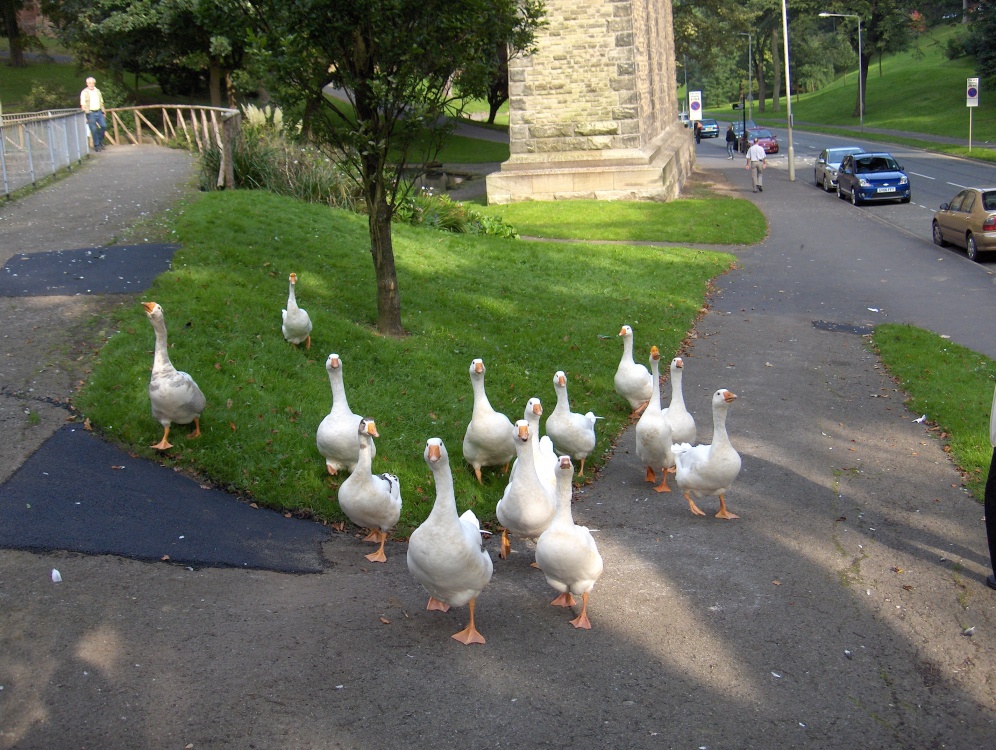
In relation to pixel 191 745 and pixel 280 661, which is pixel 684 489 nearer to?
pixel 280 661

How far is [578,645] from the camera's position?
5.91m

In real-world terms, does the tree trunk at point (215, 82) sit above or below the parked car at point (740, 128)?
above

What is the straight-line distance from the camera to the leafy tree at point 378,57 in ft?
33.4

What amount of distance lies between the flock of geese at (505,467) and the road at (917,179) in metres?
15.3

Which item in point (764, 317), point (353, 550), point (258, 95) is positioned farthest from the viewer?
point (258, 95)

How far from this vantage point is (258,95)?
4666cm

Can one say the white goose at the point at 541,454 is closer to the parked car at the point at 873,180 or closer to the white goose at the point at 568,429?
the white goose at the point at 568,429

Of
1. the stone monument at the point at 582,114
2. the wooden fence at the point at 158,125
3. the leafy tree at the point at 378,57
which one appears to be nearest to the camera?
the leafy tree at the point at 378,57

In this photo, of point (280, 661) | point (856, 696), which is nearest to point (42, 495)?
point (280, 661)

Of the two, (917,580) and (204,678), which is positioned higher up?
(204,678)

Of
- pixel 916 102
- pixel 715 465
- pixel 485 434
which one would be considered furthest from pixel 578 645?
pixel 916 102

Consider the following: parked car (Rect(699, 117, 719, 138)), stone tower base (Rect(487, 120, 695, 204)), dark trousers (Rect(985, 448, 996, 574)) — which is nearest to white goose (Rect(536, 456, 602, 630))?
dark trousers (Rect(985, 448, 996, 574))

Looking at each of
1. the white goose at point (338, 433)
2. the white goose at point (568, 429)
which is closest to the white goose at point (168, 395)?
the white goose at point (338, 433)

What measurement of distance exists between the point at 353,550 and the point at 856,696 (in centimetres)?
378
